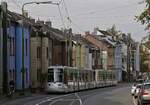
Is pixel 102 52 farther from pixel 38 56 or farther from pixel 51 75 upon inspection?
pixel 51 75

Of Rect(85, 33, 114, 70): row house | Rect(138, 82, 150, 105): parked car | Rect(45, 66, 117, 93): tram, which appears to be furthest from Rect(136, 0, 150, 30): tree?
Rect(85, 33, 114, 70): row house

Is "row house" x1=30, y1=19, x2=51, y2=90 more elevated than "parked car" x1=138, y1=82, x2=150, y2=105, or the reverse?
"row house" x1=30, y1=19, x2=51, y2=90

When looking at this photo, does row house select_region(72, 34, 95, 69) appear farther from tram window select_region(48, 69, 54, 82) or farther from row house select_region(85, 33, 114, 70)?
tram window select_region(48, 69, 54, 82)

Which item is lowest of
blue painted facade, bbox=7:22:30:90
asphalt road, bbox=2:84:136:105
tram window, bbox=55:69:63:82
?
asphalt road, bbox=2:84:136:105

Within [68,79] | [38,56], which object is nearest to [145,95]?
[68,79]

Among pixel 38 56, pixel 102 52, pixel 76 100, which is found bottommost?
pixel 76 100

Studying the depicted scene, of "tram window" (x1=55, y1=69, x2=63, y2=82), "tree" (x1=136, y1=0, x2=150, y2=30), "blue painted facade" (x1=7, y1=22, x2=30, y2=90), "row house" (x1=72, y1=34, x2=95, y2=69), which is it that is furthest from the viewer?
"row house" (x1=72, y1=34, x2=95, y2=69)

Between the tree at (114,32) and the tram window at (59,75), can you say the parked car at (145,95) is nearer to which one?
the tram window at (59,75)

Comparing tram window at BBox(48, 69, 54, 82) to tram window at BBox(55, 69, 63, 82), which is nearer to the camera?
tram window at BBox(55, 69, 63, 82)

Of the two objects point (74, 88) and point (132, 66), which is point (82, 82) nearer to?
point (74, 88)

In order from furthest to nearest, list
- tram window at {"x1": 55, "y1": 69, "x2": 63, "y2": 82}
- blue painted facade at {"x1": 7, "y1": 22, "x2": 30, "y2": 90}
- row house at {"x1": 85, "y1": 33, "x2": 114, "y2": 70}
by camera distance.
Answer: row house at {"x1": 85, "y1": 33, "x2": 114, "y2": 70} < blue painted facade at {"x1": 7, "y1": 22, "x2": 30, "y2": 90} < tram window at {"x1": 55, "y1": 69, "x2": 63, "y2": 82}

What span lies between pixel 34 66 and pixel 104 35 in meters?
76.4

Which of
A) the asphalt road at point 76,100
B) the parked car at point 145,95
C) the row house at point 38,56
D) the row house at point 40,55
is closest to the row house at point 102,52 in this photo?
the row house at point 40,55

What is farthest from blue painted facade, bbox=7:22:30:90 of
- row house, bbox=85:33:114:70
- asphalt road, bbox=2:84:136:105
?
row house, bbox=85:33:114:70
